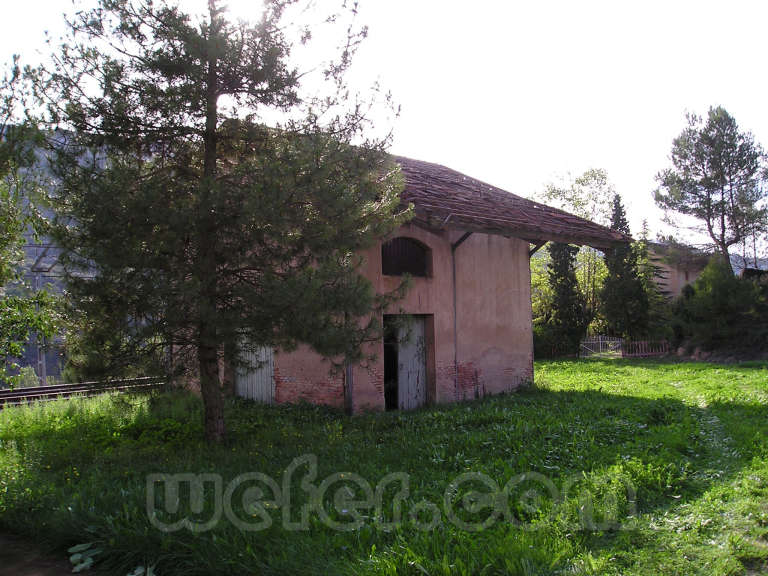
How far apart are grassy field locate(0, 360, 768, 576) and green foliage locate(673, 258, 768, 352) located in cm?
1844

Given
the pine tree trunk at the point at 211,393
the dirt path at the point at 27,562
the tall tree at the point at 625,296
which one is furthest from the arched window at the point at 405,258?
the tall tree at the point at 625,296

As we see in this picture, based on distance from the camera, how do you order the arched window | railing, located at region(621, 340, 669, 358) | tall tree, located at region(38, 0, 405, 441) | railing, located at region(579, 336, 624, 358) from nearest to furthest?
1. tall tree, located at region(38, 0, 405, 441)
2. the arched window
3. railing, located at region(621, 340, 669, 358)
4. railing, located at region(579, 336, 624, 358)

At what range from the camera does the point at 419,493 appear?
537cm

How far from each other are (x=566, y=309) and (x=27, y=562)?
30.0m

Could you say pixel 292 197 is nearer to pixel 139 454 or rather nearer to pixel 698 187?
pixel 139 454

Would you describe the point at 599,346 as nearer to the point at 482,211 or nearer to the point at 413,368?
the point at 482,211

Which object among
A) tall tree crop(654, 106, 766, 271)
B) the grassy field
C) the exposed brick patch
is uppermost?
tall tree crop(654, 106, 766, 271)

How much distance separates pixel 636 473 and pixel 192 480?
4.50 metres

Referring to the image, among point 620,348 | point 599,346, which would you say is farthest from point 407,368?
point 599,346

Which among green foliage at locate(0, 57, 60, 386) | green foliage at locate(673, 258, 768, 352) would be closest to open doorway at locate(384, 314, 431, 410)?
green foliage at locate(0, 57, 60, 386)

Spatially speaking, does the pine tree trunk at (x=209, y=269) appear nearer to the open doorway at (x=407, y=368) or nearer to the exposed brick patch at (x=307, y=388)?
the exposed brick patch at (x=307, y=388)

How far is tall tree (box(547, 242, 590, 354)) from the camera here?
31.6m

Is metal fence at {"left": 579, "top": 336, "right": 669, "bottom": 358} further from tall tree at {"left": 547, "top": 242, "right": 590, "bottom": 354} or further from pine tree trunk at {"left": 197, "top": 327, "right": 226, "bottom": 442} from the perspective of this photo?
pine tree trunk at {"left": 197, "top": 327, "right": 226, "bottom": 442}

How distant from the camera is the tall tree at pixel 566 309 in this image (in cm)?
3161
